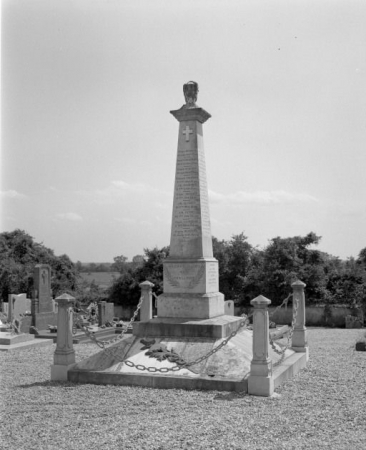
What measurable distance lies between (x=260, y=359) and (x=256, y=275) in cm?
1879

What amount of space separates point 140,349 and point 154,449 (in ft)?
13.7

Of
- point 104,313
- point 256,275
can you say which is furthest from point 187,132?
point 256,275

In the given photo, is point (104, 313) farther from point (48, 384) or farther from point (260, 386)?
point (260, 386)

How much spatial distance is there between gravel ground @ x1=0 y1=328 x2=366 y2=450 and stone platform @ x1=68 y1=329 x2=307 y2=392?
27 centimetres

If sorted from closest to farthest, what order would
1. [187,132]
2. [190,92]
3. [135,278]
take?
[187,132] < [190,92] < [135,278]

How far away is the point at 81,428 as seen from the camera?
616 cm

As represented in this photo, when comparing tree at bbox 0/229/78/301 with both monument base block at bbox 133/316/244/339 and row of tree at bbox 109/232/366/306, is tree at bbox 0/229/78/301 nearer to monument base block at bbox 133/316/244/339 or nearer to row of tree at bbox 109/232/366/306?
row of tree at bbox 109/232/366/306

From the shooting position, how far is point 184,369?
877 cm

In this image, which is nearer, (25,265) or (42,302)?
(42,302)

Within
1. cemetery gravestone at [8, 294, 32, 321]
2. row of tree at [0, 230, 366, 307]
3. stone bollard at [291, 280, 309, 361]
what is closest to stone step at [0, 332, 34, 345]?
cemetery gravestone at [8, 294, 32, 321]

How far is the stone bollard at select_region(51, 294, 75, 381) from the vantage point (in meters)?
9.18

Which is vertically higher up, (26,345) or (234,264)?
(234,264)

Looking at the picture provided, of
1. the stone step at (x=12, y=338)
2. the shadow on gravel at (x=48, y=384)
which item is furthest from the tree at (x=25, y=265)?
the shadow on gravel at (x=48, y=384)

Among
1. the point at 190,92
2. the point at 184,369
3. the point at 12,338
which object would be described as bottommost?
the point at 12,338
